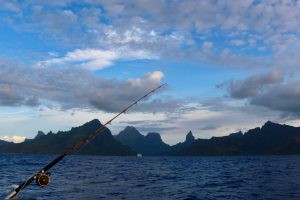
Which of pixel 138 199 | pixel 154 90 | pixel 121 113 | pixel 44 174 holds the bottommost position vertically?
pixel 138 199

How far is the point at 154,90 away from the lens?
23.0 metres

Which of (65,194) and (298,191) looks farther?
(298,191)

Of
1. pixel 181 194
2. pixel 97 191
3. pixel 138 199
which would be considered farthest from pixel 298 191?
pixel 97 191

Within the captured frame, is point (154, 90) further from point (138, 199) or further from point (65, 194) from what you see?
point (65, 194)

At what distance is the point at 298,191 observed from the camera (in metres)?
35.7

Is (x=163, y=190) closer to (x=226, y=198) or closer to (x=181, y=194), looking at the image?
(x=181, y=194)

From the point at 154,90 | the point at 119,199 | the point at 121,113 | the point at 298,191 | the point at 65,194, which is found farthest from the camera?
the point at 298,191

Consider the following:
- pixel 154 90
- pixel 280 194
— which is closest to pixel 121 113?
pixel 154 90

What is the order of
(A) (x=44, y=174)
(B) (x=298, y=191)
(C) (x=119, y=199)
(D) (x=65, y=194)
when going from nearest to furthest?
(A) (x=44, y=174), (C) (x=119, y=199), (D) (x=65, y=194), (B) (x=298, y=191)

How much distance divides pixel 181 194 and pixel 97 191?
8.56 meters

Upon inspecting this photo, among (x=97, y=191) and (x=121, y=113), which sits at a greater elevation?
(x=121, y=113)

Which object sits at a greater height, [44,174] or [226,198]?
[44,174]

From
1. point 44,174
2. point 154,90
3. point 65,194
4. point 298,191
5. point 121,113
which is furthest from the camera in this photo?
point 298,191

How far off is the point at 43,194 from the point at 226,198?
54.4 ft
